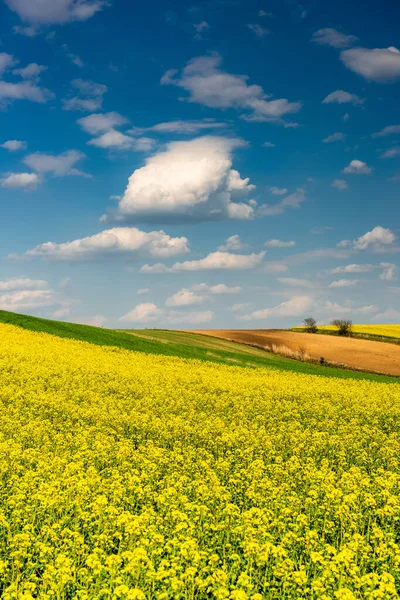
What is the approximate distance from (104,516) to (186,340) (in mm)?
50104

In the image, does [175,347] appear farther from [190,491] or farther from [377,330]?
[377,330]

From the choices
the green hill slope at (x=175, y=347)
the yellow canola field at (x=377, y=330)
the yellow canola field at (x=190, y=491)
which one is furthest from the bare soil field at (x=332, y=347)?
the yellow canola field at (x=190, y=491)

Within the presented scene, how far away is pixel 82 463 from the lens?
13.3 meters

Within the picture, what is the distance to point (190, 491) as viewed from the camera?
39.5 ft

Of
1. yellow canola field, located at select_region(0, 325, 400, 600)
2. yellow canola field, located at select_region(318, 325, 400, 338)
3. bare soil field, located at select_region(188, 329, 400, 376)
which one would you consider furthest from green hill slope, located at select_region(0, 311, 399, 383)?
yellow canola field, located at select_region(318, 325, 400, 338)

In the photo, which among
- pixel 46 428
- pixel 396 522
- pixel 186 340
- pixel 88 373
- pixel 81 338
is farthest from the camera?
pixel 186 340

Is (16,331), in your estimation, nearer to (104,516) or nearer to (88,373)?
(88,373)

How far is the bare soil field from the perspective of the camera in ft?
194

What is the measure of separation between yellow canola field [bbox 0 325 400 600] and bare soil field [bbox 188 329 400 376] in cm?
3241

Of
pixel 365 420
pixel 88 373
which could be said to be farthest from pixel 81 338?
pixel 365 420

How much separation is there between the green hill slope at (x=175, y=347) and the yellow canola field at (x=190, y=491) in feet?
70.8

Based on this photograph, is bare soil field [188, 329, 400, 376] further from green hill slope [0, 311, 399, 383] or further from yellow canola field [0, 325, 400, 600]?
yellow canola field [0, 325, 400, 600]

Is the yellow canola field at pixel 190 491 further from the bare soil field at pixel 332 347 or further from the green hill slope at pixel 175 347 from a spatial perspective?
the bare soil field at pixel 332 347

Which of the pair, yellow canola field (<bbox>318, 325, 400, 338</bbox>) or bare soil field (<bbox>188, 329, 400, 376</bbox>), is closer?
bare soil field (<bbox>188, 329, 400, 376</bbox>)
